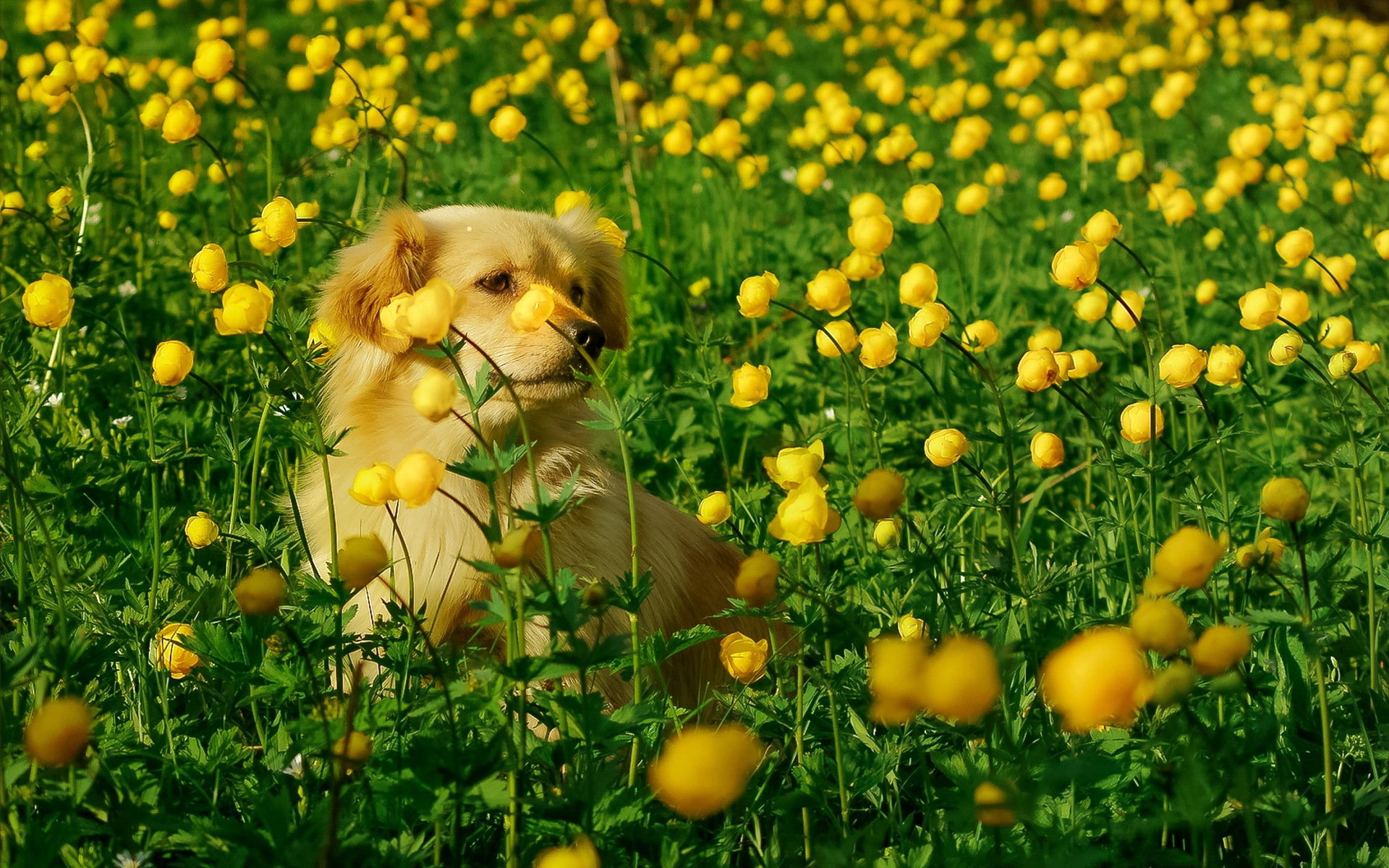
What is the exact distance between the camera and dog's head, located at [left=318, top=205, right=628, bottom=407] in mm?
2582

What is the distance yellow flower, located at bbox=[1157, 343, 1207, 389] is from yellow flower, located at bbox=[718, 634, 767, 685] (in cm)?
83

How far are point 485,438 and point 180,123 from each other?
109cm

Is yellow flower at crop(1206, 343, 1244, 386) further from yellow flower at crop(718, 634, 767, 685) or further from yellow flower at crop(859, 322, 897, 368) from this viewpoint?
yellow flower at crop(718, 634, 767, 685)

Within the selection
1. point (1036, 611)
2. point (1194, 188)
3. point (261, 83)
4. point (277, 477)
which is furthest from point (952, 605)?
point (261, 83)

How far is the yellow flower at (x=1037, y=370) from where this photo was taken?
2.06m

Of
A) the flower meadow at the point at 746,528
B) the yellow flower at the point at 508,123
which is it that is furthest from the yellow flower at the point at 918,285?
the yellow flower at the point at 508,123

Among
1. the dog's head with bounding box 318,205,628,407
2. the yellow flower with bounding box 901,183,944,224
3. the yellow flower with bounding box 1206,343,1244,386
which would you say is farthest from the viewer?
the yellow flower with bounding box 901,183,944,224

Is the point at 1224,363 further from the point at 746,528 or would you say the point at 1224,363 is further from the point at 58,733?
the point at 58,733

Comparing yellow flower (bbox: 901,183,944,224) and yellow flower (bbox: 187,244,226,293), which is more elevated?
yellow flower (bbox: 187,244,226,293)

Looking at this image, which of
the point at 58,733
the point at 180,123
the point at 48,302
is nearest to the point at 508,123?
the point at 180,123

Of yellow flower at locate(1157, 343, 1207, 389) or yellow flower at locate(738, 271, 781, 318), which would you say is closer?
yellow flower at locate(1157, 343, 1207, 389)

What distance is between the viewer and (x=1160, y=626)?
1306mm

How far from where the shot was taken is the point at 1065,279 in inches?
85.7

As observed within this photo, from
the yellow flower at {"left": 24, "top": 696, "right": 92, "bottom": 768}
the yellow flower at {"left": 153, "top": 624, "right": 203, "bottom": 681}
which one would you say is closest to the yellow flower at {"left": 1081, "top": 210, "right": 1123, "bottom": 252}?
the yellow flower at {"left": 153, "top": 624, "right": 203, "bottom": 681}
